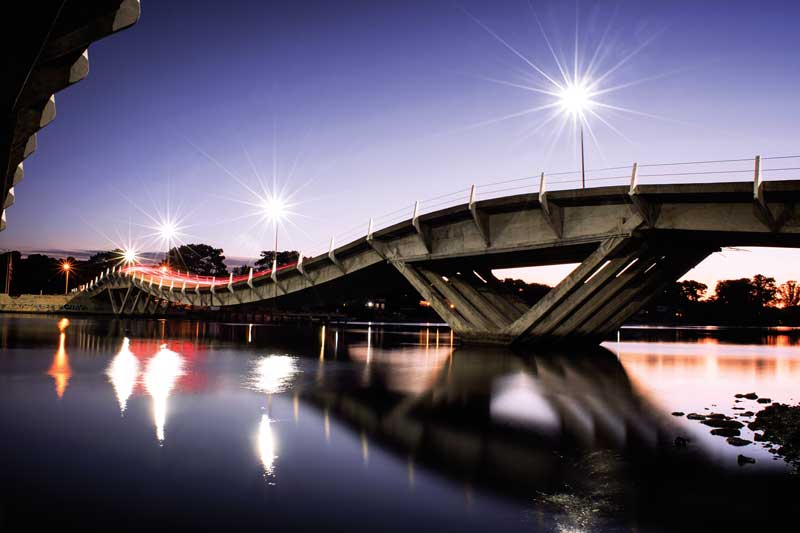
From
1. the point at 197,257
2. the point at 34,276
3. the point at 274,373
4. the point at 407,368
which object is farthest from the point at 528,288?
the point at 274,373

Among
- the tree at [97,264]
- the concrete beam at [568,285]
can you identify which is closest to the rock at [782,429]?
the concrete beam at [568,285]

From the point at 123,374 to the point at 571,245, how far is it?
55.5 ft

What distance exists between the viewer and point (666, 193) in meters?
19.4

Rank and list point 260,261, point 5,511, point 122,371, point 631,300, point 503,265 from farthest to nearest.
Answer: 1. point 260,261
2. point 503,265
3. point 631,300
4. point 122,371
5. point 5,511

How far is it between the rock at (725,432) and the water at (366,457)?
0.34 metres

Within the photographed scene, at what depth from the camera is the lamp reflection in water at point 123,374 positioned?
33.1 ft

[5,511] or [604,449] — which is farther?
[604,449]

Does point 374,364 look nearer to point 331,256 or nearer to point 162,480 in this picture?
point 162,480

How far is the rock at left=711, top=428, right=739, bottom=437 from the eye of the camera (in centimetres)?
821

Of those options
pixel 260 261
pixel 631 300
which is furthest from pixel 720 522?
pixel 260 261

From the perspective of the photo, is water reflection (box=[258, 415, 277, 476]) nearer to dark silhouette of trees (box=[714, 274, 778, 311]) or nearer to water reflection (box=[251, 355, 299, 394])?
water reflection (box=[251, 355, 299, 394])

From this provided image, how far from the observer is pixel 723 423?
895 centimetres

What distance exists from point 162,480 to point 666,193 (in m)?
18.7

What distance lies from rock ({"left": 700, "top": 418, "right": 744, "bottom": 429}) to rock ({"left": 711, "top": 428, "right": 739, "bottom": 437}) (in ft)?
1.01
